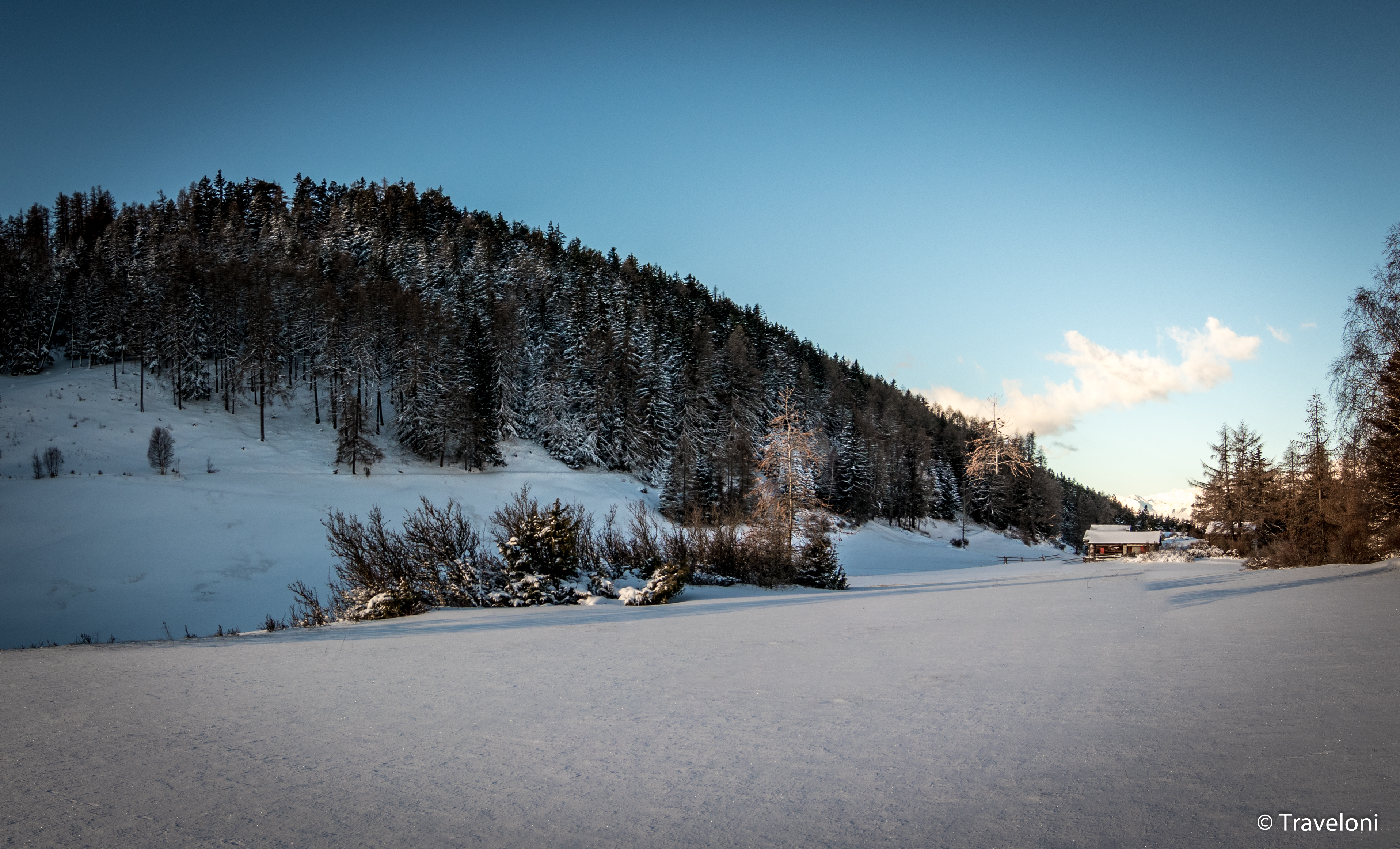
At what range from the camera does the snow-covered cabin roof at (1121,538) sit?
2283 inches

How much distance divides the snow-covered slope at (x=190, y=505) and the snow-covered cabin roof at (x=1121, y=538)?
4507 millimetres

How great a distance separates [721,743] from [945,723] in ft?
4.35

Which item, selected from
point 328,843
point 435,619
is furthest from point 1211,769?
point 435,619

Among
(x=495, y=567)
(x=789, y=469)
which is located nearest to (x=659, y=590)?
(x=495, y=567)

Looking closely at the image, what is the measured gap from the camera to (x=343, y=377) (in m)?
58.6

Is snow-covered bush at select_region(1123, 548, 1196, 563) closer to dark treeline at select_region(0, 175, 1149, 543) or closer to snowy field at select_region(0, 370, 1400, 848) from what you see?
dark treeline at select_region(0, 175, 1149, 543)

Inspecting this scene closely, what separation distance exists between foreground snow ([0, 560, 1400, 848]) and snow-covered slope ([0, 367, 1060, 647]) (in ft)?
39.7

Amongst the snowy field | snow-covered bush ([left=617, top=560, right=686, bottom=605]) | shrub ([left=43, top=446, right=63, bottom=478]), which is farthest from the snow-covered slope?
the snowy field

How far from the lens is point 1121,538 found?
2309 inches

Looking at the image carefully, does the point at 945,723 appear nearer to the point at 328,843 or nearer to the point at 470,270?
the point at 328,843

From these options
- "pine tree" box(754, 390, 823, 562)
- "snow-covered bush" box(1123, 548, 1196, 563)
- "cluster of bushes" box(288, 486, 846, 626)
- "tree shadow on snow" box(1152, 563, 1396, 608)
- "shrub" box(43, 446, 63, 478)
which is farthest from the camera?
"shrub" box(43, 446, 63, 478)

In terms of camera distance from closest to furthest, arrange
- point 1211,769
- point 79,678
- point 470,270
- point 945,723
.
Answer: point 1211,769 → point 945,723 → point 79,678 → point 470,270

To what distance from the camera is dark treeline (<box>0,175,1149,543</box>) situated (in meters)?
57.1

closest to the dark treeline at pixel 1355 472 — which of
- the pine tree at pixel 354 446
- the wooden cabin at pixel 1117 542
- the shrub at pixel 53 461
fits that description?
the wooden cabin at pixel 1117 542
